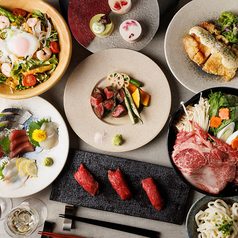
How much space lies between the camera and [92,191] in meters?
2.75

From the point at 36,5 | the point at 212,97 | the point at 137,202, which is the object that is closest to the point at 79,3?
the point at 36,5

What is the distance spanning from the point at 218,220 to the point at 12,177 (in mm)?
2409

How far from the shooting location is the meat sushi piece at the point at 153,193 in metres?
2.65

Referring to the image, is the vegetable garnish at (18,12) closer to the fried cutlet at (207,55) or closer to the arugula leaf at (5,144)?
the arugula leaf at (5,144)

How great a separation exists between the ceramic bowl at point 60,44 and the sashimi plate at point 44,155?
0.27 metres

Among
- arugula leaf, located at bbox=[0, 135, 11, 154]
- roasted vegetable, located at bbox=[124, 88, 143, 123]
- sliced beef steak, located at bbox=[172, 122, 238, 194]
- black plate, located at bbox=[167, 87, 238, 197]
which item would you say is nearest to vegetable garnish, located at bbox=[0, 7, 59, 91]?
arugula leaf, located at bbox=[0, 135, 11, 154]

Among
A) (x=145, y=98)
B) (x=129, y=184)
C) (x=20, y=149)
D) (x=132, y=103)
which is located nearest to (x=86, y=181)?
(x=129, y=184)

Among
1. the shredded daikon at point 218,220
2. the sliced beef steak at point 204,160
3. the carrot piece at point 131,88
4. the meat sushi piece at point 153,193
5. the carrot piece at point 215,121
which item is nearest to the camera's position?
the sliced beef steak at point 204,160

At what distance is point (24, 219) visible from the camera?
9.23ft

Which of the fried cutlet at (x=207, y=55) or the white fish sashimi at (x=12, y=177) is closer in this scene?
the fried cutlet at (x=207, y=55)

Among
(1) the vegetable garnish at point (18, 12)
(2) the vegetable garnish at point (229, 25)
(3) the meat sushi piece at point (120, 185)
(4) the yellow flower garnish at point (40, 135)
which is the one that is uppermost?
(2) the vegetable garnish at point (229, 25)

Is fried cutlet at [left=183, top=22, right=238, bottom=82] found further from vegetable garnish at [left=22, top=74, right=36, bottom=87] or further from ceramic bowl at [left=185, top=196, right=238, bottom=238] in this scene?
vegetable garnish at [left=22, top=74, right=36, bottom=87]

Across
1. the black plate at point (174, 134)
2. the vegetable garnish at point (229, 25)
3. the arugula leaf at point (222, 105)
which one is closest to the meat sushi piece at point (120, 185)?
the black plate at point (174, 134)

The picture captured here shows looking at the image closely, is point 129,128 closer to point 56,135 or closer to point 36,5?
point 56,135
